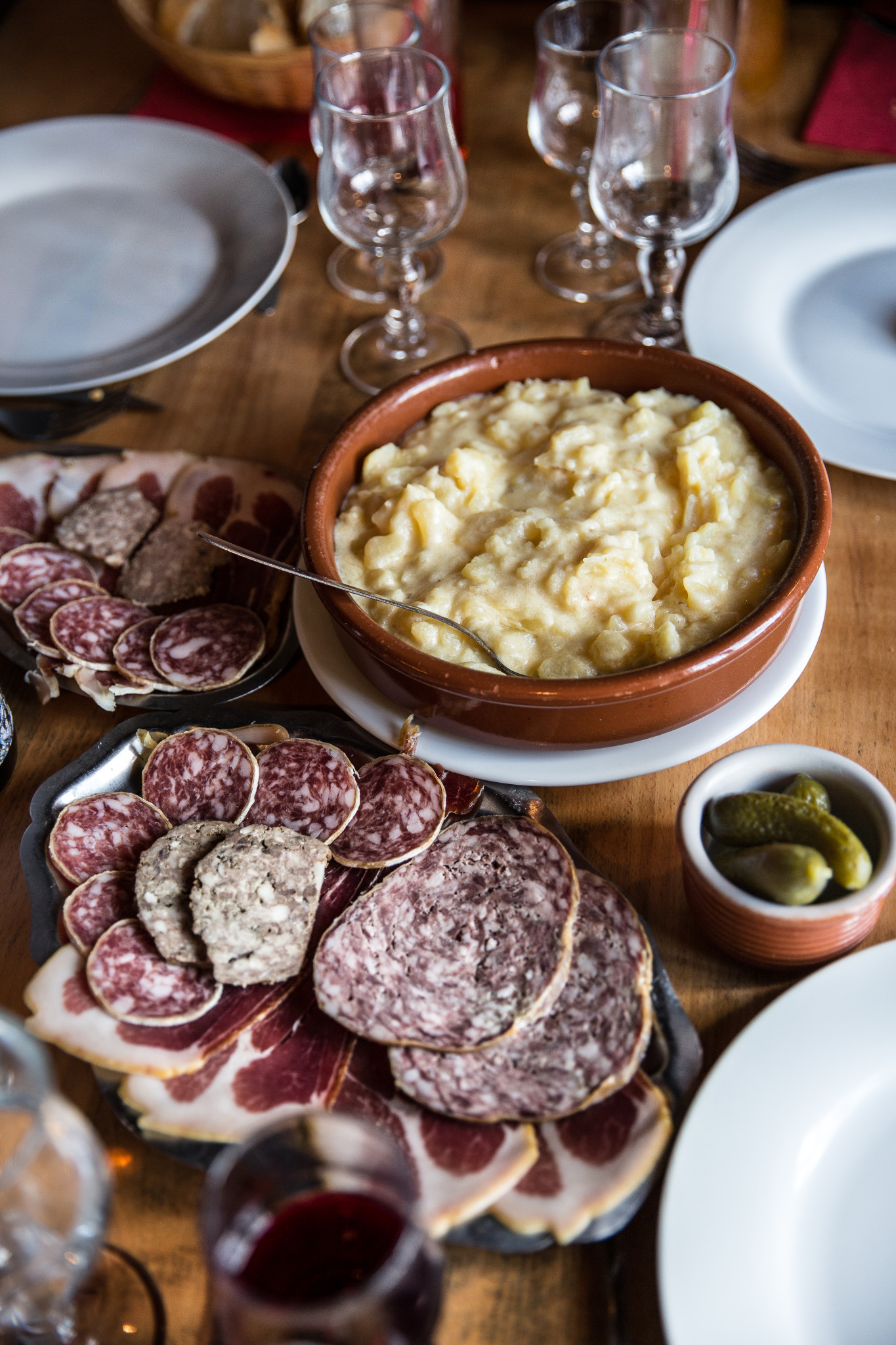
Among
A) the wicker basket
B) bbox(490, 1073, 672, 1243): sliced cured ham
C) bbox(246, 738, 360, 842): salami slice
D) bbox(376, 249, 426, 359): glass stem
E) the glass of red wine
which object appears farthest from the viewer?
the wicker basket

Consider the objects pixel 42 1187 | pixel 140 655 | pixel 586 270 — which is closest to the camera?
pixel 42 1187

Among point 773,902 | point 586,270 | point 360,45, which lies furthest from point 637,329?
point 773,902

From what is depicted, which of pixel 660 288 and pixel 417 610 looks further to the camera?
pixel 660 288

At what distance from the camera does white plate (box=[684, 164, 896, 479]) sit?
2.04 metres

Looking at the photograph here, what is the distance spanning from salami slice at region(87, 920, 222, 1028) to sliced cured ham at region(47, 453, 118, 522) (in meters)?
0.96

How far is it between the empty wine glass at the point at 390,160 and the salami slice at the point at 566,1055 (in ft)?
4.65

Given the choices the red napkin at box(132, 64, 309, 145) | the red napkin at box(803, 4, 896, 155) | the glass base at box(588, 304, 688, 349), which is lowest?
the glass base at box(588, 304, 688, 349)

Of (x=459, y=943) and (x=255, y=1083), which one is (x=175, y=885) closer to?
(x=255, y=1083)

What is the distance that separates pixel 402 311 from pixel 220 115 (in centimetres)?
104

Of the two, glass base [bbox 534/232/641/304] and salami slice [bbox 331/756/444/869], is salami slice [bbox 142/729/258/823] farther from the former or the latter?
glass base [bbox 534/232/641/304]

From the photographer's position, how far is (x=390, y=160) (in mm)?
2156

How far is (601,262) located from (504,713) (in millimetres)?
1449

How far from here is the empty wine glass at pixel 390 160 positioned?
2.03m

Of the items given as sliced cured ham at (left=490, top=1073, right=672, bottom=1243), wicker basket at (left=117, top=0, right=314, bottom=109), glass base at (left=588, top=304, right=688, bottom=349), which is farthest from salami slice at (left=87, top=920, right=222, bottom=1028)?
wicker basket at (left=117, top=0, right=314, bottom=109)
